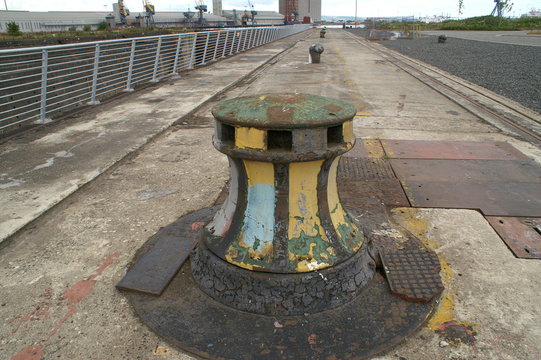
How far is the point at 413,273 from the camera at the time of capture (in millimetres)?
2291

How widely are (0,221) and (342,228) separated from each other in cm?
252

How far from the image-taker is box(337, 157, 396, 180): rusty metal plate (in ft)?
12.7

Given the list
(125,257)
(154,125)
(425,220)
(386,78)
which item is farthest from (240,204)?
(386,78)

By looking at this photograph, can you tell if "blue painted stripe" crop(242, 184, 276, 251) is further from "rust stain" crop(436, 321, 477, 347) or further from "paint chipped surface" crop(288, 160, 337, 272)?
"rust stain" crop(436, 321, 477, 347)

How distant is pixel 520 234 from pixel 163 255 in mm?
2498

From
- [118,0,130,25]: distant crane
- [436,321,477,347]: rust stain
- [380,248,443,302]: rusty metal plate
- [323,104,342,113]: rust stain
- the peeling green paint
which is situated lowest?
[436,321,477,347]: rust stain

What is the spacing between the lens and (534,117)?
616 cm

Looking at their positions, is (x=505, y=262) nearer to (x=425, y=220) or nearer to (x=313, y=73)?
(x=425, y=220)

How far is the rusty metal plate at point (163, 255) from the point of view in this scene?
223 centimetres

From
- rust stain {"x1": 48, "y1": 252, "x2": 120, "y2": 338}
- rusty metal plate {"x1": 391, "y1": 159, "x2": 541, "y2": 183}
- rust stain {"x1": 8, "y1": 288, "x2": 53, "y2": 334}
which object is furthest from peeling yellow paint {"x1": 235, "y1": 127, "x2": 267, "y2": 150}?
rusty metal plate {"x1": 391, "y1": 159, "x2": 541, "y2": 183}

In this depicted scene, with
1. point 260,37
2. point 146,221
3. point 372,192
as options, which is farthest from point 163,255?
point 260,37

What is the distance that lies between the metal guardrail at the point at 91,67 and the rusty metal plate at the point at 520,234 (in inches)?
188

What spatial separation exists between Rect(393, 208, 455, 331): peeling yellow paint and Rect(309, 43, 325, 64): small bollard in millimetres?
12234

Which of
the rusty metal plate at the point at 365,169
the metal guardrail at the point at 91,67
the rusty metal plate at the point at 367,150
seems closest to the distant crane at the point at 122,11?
the metal guardrail at the point at 91,67
